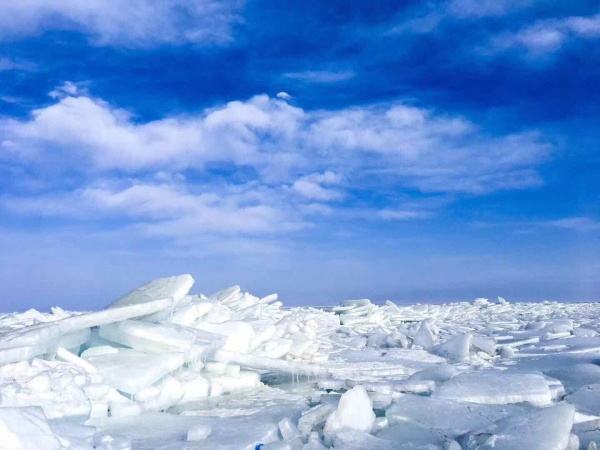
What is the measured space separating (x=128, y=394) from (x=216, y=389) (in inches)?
32.7

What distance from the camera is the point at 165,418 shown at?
12.5 ft

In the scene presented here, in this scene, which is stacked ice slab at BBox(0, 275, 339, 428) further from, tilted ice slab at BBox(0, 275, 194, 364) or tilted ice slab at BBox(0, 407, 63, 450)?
tilted ice slab at BBox(0, 407, 63, 450)

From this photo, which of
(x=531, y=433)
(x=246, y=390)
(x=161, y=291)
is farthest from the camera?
(x=161, y=291)

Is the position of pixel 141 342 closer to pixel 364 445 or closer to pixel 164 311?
pixel 164 311

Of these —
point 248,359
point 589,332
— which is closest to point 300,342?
point 248,359

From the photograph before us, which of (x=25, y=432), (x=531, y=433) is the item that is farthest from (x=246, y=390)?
(x=531, y=433)

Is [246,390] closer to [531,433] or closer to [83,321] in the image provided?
[83,321]

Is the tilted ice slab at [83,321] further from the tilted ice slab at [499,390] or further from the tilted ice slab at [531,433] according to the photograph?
the tilted ice slab at [531,433]

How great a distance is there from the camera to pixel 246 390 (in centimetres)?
494

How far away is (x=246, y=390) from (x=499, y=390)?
2172mm

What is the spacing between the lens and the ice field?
295cm

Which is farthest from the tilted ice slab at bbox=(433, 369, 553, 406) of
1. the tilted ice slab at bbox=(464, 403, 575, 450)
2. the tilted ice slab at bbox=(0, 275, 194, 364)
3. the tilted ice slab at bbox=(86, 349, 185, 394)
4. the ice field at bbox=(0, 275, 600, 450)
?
the tilted ice slab at bbox=(0, 275, 194, 364)

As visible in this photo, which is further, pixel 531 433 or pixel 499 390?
pixel 499 390

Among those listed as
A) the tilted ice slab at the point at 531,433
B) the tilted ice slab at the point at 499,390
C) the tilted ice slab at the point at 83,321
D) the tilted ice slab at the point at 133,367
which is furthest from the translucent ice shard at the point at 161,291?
the tilted ice slab at the point at 531,433
